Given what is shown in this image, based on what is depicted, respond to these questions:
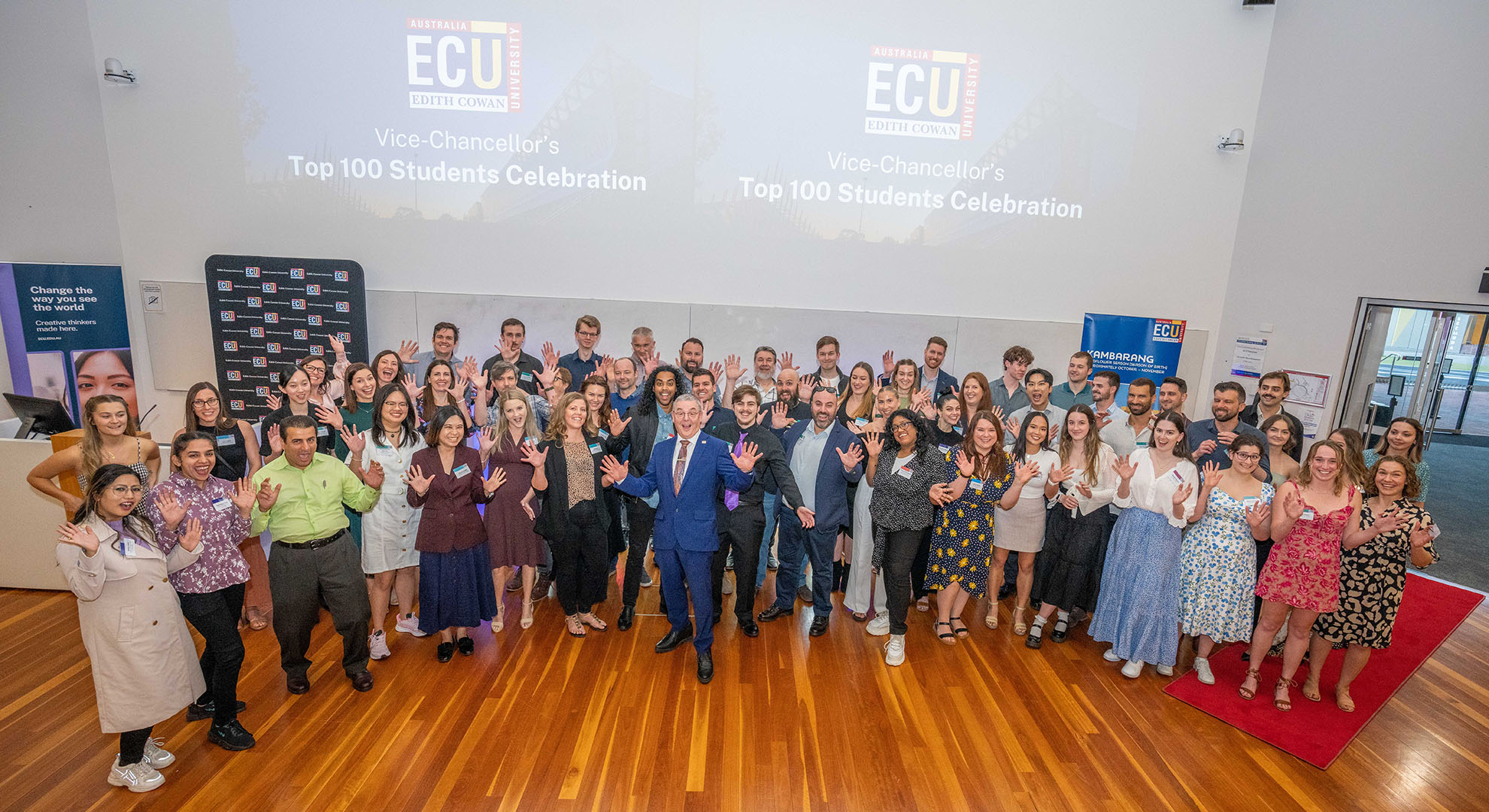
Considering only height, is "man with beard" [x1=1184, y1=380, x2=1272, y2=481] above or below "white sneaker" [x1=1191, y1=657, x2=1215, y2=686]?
above

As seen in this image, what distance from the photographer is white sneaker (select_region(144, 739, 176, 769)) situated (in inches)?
120

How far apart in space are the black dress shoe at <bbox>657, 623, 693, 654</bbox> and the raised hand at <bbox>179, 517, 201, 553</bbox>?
2.55 metres

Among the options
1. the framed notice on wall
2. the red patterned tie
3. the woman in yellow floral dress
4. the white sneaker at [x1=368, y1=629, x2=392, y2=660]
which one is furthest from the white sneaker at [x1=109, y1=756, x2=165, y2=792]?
the woman in yellow floral dress

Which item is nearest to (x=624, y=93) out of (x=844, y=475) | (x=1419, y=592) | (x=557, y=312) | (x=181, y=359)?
(x=557, y=312)

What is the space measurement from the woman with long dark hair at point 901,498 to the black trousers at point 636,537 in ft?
4.98

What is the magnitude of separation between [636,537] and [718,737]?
4.59ft

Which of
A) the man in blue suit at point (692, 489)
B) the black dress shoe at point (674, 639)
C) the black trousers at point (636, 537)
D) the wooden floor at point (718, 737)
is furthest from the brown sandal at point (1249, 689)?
the black trousers at point (636, 537)

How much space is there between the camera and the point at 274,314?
6.21m

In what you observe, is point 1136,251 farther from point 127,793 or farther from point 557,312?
point 127,793

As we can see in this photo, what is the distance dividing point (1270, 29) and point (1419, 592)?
17.9 feet

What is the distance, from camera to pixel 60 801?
2.88m

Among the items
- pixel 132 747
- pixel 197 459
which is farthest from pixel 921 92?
pixel 132 747

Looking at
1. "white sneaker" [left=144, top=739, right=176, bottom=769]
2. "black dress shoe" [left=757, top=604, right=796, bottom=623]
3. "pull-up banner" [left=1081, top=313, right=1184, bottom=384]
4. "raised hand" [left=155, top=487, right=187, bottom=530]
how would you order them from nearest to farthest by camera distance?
"raised hand" [left=155, top=487, right=187, bottom=530] → "white sneaker" [left=144, top=739, right=176, bottom=769] → "black dress shoe" [left=757, top=604, right=796, bottom=623] → "pull-up banner" [left=1081, top=313, right=1184, bottom=384]

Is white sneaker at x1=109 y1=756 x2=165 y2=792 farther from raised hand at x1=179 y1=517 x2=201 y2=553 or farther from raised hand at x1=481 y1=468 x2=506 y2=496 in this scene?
raised hand at x1=481 y1=468 x2=506 y2=496
